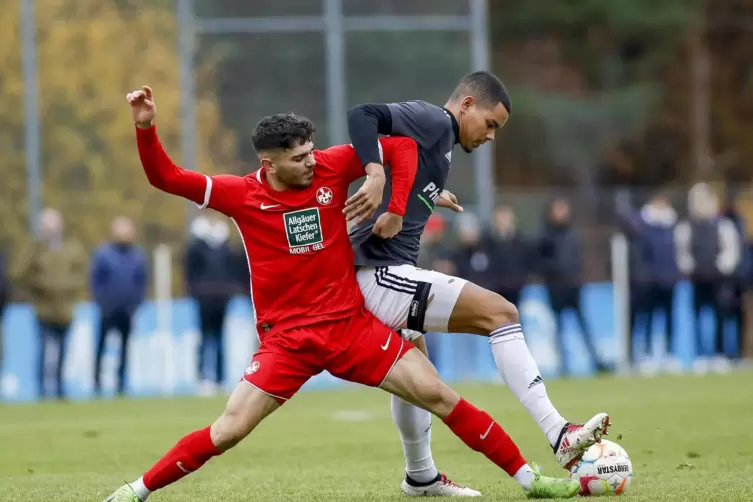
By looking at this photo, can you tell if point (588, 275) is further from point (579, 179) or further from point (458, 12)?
point (579, 179)

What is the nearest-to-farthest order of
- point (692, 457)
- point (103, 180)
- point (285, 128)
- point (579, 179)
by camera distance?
point (285, 128), point (692, 457), point (103, 180), point (579, 179)

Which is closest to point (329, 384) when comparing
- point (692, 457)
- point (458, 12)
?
point (458, 12)

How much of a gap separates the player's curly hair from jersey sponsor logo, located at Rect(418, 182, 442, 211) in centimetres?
75

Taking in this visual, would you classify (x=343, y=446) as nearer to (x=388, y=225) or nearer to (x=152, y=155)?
(x=388, y=225)

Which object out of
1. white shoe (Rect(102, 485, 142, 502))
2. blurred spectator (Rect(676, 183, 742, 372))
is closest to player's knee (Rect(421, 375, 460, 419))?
white shoe (Rect(102, 485, 142, 502))

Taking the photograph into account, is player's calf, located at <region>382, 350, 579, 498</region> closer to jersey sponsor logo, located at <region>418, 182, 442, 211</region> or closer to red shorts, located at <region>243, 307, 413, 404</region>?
red shorts, located at <region>243, 307, 413, 404</region>

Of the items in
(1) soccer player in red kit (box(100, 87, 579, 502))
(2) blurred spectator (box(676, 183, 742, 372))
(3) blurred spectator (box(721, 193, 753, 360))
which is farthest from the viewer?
(3) blurred spectator (box(721, 193, 753, 360))

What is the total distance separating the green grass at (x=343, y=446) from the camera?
810cm

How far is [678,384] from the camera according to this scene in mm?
16891

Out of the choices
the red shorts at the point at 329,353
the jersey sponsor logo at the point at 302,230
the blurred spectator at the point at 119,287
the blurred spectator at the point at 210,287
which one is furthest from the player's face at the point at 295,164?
the blurred spectator at the point at 210,287

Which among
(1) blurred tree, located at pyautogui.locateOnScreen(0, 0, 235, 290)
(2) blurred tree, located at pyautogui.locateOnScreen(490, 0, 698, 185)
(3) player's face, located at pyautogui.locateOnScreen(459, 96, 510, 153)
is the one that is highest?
(2) blurred tree, located at pyautogui.locateOnScreen(490, 0, 698, 185)

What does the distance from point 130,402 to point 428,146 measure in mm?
9961

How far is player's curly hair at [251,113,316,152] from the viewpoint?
23.5ft

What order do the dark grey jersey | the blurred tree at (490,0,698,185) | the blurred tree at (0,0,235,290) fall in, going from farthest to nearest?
the blurred tree at (490,0,698,185) < the blurred tree at (0,0,235,290) < the dark grey jersey
